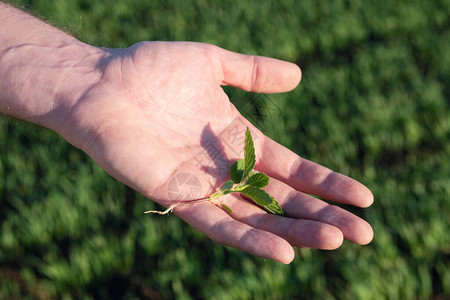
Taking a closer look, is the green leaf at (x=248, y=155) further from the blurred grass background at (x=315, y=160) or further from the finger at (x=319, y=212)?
the blurred grass background at (x=315, y=160)

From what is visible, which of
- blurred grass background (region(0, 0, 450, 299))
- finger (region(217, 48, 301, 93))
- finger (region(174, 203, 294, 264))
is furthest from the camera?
blurred grass background (region(0, 0, 450, 299))

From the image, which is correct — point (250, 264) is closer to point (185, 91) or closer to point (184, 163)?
point (184, 163)

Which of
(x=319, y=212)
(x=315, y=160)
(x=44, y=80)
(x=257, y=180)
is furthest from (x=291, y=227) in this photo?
(x=315, y=160)

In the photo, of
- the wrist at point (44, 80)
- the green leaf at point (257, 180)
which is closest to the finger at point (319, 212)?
the green leaf at point (257, 180)

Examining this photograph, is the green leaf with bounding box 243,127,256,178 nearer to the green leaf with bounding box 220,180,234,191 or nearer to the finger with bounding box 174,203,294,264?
the green leaf with bounding box 220,180,234,191

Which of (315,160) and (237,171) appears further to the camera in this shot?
(315,160)

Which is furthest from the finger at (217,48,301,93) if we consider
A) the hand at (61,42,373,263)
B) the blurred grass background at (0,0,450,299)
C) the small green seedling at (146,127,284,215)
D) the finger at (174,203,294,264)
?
the blurred grass background at (0,0,450,299)

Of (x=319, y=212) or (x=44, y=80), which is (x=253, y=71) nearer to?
(x=319, y=212)

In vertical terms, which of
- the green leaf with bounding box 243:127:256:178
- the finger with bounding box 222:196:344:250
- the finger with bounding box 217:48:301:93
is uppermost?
the finger with bounding box 217:48:301:93
